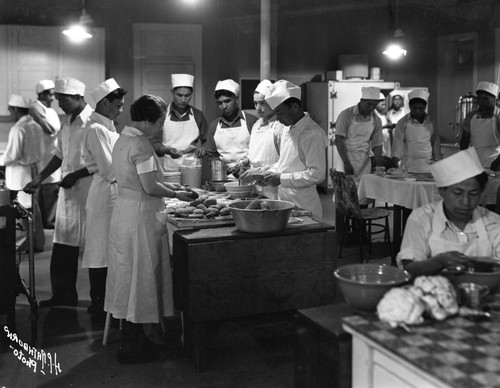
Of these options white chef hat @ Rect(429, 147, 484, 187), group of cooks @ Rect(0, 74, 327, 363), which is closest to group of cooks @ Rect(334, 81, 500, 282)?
white chef hat @ Rect(429, 147, 484, 187)

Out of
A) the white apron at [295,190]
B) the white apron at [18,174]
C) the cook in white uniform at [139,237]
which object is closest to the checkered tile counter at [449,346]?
the cook in white uniform at [139,237]

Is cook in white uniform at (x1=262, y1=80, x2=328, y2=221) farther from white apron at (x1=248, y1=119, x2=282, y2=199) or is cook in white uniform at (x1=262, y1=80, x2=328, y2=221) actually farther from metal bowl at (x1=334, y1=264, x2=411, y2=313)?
metal bowl at (x1=334, y1=264, x2=411, y2=313)

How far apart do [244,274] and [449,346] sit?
177cm

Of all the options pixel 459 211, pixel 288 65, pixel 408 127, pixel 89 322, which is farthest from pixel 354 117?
pixel 288 65

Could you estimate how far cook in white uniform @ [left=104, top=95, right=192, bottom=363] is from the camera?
3369mm

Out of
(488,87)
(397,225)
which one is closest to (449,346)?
(397,225)

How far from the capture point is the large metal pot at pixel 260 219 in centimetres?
328

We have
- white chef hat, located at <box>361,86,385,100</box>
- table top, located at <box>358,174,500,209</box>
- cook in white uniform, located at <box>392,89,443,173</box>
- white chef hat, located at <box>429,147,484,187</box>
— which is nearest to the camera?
white chef hat, located at <box>429,147,484,187</box>

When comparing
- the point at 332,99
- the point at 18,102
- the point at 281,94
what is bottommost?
the point at 281,94

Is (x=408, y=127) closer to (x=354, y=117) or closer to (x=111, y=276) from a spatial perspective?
(x=354, y=117)

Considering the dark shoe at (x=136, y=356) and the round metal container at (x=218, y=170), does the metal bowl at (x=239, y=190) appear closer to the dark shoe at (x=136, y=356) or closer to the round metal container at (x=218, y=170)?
the round metal container at (x=218, y=170)

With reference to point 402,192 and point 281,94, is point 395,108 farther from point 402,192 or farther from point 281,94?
point 281,94

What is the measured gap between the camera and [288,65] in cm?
1127

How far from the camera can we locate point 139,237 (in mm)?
3447
